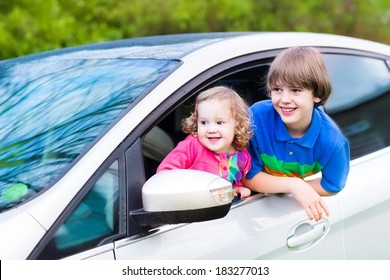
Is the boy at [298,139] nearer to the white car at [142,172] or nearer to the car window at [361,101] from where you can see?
the white car at [142,172]

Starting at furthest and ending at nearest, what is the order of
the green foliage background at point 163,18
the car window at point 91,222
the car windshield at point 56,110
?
1. the green foliage background at point 163,18
2. the car windshield at point 56,110
3. the car window at point 91,222

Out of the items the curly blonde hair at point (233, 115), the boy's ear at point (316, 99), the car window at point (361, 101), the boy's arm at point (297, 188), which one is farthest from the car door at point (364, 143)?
the curly blonde hair at point (233, 115)

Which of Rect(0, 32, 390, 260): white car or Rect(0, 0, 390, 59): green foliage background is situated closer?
Rect(0, 32, 390, 260): white car

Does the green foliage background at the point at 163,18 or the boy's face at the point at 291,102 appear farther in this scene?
the green foliage background at the point at 163,18

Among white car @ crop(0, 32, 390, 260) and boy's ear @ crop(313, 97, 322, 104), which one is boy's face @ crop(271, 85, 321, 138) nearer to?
boy's ear @ crop(313, 97, 322, 104)

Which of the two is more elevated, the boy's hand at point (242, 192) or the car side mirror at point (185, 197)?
the boy's hand at point (242, 192)

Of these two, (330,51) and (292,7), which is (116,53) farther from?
(292,7)

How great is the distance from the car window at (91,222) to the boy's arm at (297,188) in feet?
1.98

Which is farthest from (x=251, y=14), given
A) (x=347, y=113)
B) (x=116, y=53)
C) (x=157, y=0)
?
(x=116, y=53)

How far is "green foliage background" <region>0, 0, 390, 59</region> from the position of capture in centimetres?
682

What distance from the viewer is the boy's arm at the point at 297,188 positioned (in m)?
2.31

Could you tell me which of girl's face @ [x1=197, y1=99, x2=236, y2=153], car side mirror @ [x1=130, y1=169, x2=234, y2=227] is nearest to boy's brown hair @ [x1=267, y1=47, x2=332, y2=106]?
girl's face @ [x1=197, y1=99, x2=236, y2=153]

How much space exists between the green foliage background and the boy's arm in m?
4.65

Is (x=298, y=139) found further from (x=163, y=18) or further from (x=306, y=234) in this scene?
(x=163, y=18)
